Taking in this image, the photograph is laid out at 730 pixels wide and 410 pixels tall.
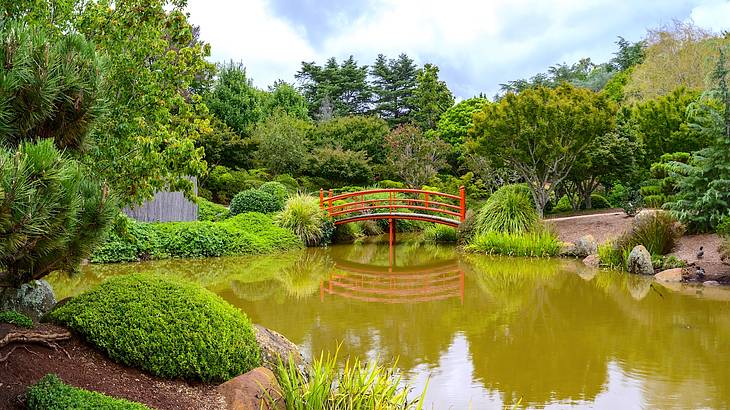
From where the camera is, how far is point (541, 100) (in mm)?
15445

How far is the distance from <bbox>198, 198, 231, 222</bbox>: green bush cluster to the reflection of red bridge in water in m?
5.40

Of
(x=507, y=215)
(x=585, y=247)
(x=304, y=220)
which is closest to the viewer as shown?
(x=585, y=247)

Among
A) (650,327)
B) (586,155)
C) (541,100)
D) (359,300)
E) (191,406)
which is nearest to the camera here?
(191,406)

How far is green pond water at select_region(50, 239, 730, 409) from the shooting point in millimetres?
5293

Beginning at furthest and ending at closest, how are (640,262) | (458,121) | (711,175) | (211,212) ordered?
(458,121), (211,212), (711,175), (640,262)

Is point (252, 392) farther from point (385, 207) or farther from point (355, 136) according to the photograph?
point (355, 136)

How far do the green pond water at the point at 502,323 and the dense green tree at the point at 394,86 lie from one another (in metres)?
24.9

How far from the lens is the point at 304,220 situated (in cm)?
1648

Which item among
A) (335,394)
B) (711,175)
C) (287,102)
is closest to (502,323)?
(335,394)

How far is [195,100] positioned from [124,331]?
246 centimetres

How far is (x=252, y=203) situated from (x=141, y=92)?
12.2m

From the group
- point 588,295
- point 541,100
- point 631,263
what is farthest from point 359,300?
point 541,100

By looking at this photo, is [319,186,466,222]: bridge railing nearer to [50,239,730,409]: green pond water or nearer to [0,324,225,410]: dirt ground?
[50,239,730,409]: green pond water

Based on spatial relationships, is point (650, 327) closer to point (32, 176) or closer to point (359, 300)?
point (359, 300)
